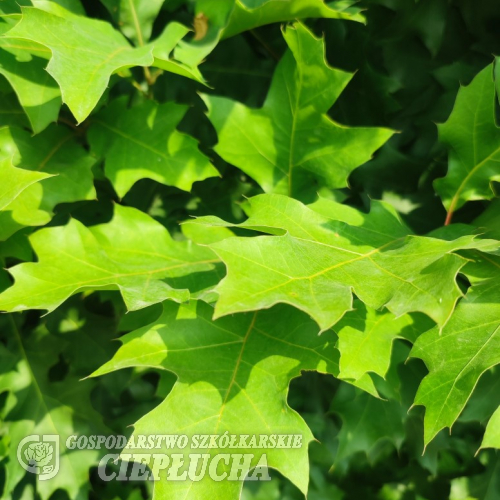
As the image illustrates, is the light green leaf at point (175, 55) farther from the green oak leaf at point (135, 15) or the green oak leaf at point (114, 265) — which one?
the green oak leaf at point (114, 265)

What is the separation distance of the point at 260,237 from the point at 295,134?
0.28 meters

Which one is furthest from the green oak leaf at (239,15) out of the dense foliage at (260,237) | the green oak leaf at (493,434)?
the green oak leaf at (493,434)

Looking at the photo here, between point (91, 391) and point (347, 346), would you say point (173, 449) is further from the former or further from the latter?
point (91, 391)

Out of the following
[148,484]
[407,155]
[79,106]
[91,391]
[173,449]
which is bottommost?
[148,484]

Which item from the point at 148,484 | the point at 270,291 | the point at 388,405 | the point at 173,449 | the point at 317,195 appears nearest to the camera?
the point at 270,291

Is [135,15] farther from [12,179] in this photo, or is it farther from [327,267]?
[327,267]

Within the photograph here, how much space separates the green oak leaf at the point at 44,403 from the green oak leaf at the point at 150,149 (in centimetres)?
35

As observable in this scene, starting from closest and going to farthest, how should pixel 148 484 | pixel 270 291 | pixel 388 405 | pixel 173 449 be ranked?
pixel 270 291 → pixel 173 449 → pixel 388 405 → pixel 148 484

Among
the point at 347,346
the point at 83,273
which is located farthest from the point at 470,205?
the point at 83,273

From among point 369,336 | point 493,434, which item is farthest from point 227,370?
point 493,434

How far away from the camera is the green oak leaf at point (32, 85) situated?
842 mm

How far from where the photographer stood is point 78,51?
2.49 feet

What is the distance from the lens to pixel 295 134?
0.90 m

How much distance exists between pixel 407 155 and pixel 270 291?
0.49 metres
